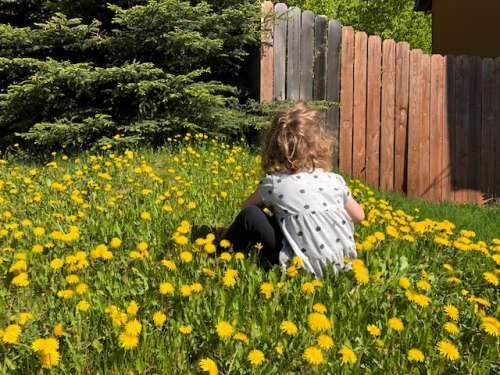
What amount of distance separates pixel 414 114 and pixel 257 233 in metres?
4.74

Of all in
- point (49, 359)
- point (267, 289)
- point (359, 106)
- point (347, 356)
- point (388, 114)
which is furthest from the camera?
point (388, 114)

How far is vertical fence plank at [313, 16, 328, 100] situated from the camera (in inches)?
245

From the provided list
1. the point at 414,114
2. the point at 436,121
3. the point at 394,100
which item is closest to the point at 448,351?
the point at 394,100

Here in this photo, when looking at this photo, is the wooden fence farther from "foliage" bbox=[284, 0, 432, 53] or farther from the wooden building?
"foliage" bbox=[284, 0, 432, 53]

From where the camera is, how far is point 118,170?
16.1ft

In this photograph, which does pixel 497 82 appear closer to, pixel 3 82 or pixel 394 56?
pixel 394 56

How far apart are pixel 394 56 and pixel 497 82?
1.74 meters

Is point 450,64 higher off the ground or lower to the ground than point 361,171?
higher

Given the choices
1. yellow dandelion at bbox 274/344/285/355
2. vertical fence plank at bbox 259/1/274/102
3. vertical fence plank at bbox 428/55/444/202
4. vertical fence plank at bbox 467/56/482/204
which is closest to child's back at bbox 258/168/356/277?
yellow dandelion at bbox 274/344/285/355

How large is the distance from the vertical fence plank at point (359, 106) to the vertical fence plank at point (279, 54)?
973 mm

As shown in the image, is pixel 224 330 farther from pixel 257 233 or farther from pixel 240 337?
pixel 257 233

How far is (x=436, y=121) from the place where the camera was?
6.92 m

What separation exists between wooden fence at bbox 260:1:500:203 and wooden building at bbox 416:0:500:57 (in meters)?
2.99

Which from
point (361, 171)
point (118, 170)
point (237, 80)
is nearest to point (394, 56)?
point (361, 171)
